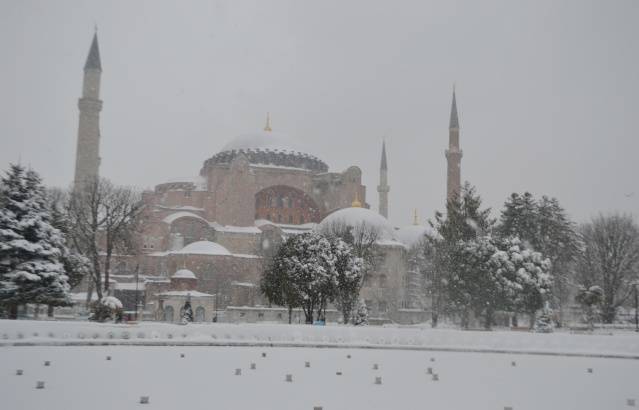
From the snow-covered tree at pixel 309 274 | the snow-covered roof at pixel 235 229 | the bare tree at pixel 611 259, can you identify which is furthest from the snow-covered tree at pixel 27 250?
the bare tree at pixel 611 259

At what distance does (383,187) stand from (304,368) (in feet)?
175

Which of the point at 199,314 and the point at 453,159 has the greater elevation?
the point at 453,159

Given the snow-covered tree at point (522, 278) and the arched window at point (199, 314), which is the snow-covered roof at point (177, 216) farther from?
the snow-covered tree at point (522, 278)

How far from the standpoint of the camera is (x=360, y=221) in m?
47.1

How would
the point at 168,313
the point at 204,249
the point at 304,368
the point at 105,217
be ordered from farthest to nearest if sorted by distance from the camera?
the point at 204,249 → the point at 168,313 → the point at 105,217 → the point at 304,368

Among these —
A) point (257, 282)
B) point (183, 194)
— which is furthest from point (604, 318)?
point (183, 194)

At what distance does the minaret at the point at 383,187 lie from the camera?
65.3 m

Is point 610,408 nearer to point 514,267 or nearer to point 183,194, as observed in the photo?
point 514,267

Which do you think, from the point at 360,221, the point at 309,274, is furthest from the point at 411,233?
the point at 309,274

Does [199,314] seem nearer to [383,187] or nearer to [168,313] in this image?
[168,313]

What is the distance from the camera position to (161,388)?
11078mm

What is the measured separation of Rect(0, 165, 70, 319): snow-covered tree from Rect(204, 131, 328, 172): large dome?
3197cm

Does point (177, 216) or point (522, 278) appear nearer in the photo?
point (522, 278)

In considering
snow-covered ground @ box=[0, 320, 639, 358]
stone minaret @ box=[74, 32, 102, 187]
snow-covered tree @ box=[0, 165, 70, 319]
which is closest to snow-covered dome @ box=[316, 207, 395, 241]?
stone minaret @ box=[74, 32, 102, 187]
